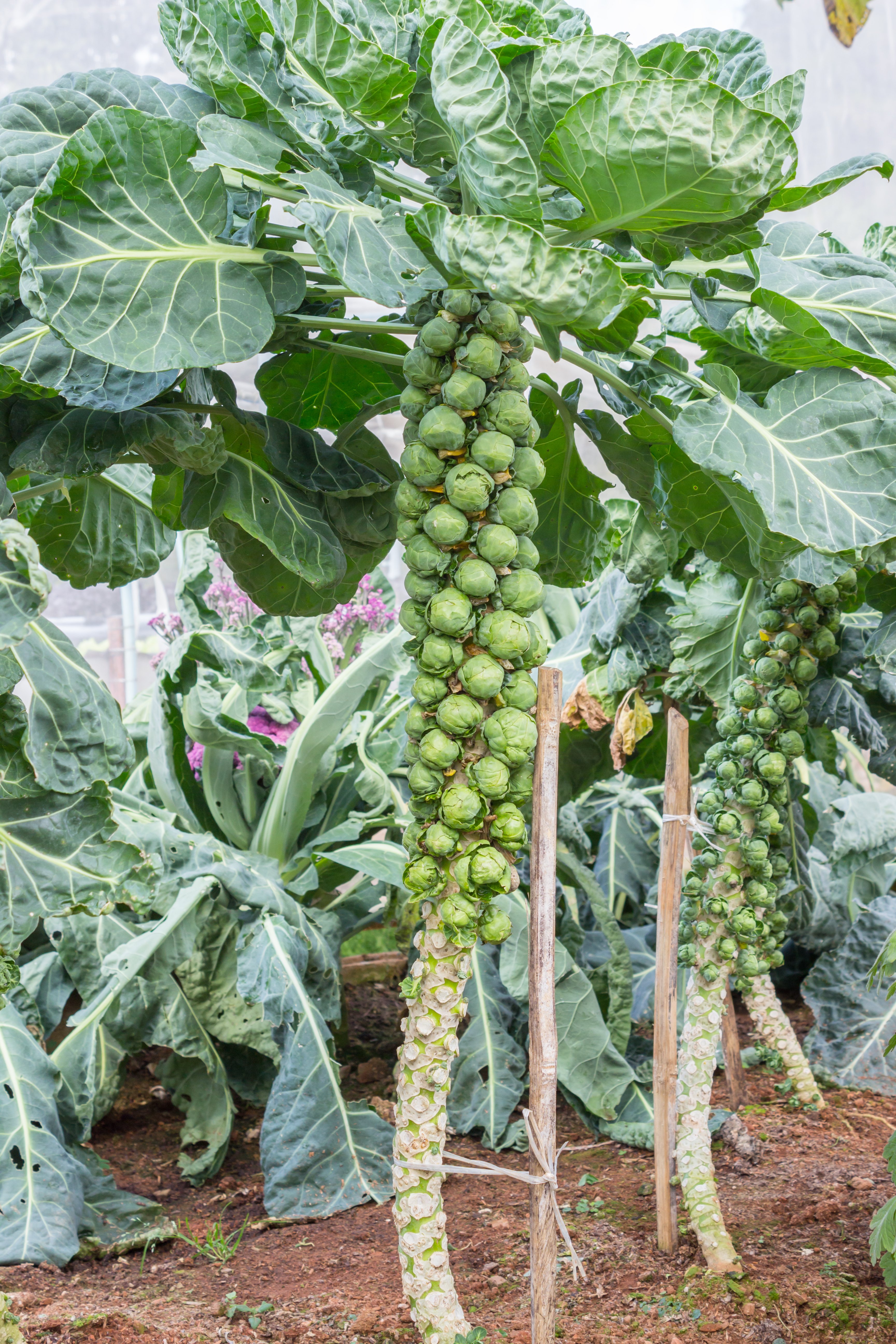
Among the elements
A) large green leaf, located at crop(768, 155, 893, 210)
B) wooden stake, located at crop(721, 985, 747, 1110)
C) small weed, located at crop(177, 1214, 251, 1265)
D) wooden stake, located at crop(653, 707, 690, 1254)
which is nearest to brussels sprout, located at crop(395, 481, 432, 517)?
large green leaf, located at crop(768, 155, 893, 210)

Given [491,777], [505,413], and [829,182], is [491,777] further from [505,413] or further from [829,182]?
[829,182]

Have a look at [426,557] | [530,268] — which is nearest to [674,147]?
[530,268]

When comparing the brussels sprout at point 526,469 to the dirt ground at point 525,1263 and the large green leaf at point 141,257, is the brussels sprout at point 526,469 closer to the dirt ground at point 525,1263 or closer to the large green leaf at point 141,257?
the large green leaf at point 141,257

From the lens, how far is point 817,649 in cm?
206

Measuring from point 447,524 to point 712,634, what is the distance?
4.25 ft

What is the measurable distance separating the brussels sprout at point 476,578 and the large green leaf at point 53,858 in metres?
0.69

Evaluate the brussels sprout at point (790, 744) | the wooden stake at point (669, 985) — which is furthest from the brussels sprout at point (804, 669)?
the wooden stake at point (669, 985)

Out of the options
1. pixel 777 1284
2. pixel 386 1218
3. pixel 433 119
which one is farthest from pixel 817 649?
pixel 386 1218

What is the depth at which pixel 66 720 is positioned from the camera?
155cm

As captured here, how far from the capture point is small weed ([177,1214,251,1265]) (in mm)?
2119

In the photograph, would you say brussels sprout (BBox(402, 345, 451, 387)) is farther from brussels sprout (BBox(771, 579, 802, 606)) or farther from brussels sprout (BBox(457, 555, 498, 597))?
brussels sprout (BBox(771, 579, 802, 606))

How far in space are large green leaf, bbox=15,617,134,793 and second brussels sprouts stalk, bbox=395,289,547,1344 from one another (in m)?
0.56

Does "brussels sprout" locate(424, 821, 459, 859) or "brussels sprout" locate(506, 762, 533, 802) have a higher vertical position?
"brussels sprout" locate(506, 762, 533, 802)

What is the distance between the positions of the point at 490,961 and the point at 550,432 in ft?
5.64
